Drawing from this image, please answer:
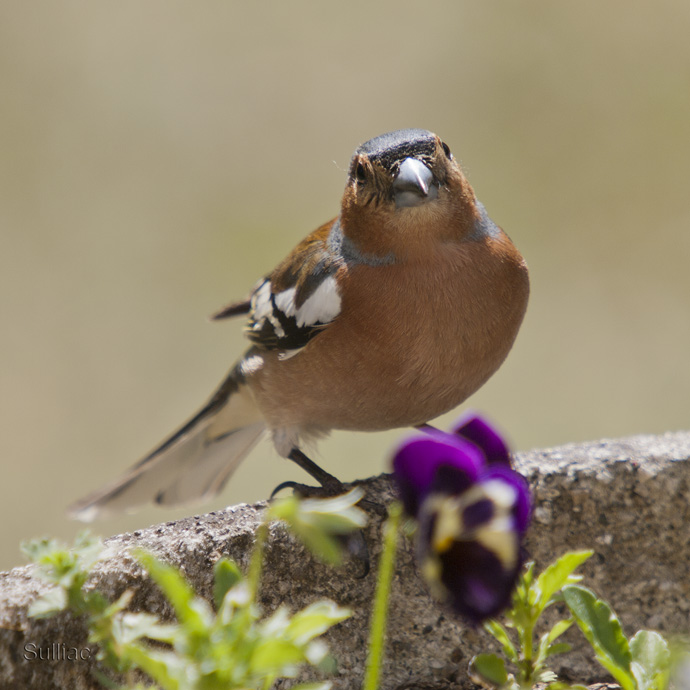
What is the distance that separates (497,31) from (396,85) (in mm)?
994

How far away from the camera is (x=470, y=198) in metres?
2.71

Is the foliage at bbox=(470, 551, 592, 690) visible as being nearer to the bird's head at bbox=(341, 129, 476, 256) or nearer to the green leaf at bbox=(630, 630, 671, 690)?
the green leaf at bbox=(630, 630, 671, 690)

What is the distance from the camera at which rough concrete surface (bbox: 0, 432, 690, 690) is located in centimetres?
160

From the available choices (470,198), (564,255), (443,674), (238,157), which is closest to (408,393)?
(470,198)

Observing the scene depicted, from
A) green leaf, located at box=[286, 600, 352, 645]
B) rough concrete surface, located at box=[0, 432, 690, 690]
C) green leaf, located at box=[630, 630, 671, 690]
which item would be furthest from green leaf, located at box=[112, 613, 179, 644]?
green leaf, located at box=[630, 630, 671, 690]

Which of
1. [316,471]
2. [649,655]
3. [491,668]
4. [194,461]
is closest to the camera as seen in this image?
[491,668]

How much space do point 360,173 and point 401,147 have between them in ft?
0.52

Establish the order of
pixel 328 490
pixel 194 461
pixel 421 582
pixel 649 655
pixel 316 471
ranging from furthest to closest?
pixel 194 461
pixel 316 471
pixel 328 490
pixel 421 582
pixel 649 655

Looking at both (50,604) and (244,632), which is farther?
(50,604)

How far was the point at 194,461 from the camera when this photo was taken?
12.3 ft

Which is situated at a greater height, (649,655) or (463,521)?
(463,521)

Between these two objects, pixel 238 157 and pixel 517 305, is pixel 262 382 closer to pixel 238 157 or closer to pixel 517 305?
pixel 517 305

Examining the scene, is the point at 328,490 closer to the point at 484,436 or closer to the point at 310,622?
the point at 484,436

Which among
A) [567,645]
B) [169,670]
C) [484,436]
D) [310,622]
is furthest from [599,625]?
[169,670]
